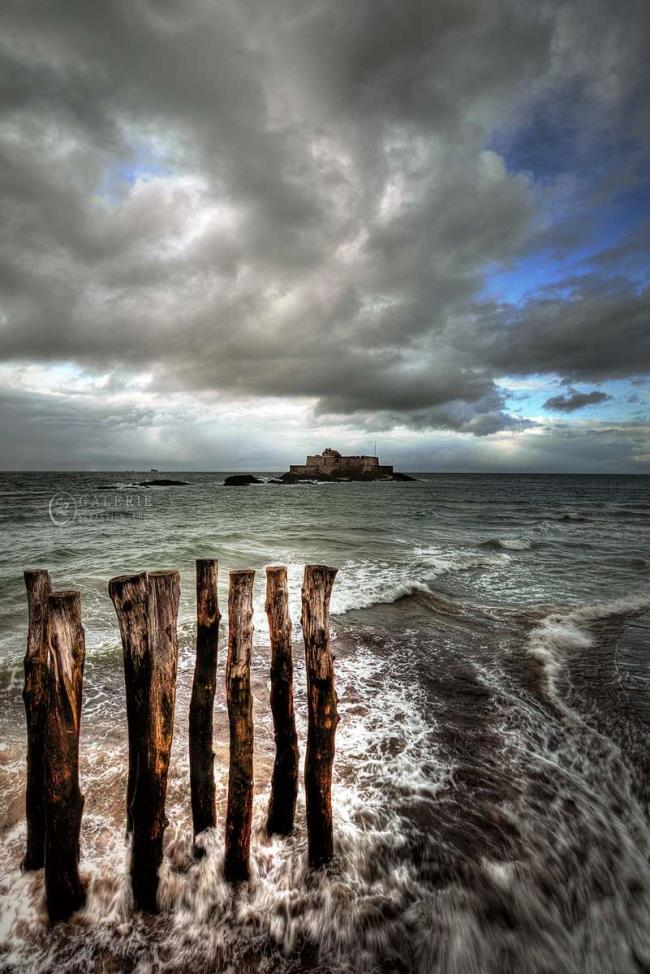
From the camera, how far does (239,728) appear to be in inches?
139

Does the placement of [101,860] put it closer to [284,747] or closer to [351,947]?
[284,747]

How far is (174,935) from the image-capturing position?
10.6 ft

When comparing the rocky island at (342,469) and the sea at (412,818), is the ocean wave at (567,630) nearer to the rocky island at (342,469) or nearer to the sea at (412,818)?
the sea at (412,818)

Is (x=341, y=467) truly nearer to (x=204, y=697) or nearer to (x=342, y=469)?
(x=342, y=469)

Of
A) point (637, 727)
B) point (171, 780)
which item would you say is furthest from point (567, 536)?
point (171, 780)

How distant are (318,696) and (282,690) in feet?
1.12

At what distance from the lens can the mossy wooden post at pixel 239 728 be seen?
348 cm

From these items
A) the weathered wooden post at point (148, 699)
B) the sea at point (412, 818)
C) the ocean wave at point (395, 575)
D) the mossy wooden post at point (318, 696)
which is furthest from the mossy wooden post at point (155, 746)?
the ocean wave at point (395, 575)

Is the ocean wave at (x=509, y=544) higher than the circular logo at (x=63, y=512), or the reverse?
the circular logo at (x=63, y=512)

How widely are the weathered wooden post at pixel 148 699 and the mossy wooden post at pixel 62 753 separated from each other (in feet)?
1.22

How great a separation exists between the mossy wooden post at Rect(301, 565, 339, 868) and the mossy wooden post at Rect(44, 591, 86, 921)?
1765 mm

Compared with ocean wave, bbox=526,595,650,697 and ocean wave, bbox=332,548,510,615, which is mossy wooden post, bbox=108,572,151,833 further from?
ocean wave, bbox=332,548,510,615

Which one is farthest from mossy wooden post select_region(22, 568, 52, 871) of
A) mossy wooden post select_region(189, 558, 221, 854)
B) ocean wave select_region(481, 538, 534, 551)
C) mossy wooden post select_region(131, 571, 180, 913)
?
ocean wave select_region(481, 538, 534, 551)

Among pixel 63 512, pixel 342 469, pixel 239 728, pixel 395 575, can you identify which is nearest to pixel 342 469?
pixel 342 469
